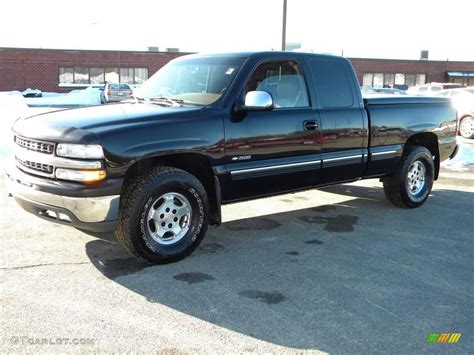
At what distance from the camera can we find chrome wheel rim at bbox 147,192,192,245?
4.70 m

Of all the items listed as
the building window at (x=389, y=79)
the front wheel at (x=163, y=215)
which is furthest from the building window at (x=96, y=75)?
the front wheel at (x=163, y=215)

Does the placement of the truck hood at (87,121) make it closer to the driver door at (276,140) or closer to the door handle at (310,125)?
the driver door at (276,140)

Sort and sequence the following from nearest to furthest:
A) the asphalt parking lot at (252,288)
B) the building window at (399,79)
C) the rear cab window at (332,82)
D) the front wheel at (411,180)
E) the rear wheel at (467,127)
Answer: the asphalt parking lot at (252,288) < the rear cab window at (332,82) < the front wheel at (411,180) < the rear wheel at (467,127) < the building window at (399,79)

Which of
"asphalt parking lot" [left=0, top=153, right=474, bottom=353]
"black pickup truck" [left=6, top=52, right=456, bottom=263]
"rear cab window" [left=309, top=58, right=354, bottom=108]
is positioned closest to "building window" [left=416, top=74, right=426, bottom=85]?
"black pickup truck" [left=6, top=52, right=456, bottom=263]

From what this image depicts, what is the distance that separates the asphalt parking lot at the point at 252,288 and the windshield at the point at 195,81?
155cm

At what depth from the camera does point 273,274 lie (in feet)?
14.9

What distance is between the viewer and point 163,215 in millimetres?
4750

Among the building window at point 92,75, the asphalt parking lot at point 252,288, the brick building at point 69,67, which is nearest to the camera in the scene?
the asphalt parking lot at point 252,288

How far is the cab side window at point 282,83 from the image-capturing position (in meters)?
5.44

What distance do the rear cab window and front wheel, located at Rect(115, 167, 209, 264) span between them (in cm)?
200

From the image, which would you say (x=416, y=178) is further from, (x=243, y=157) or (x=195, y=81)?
(x=195, y=81)

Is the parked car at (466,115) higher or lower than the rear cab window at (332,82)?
lower

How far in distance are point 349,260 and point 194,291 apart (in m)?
1.66

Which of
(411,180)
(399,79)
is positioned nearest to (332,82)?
(411,180)
